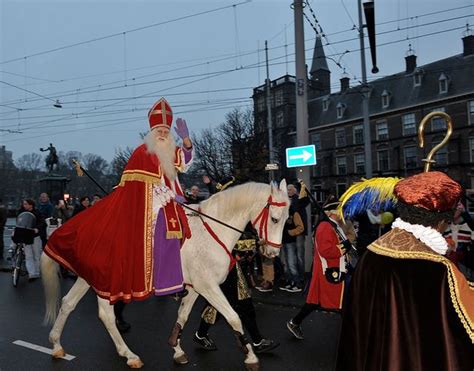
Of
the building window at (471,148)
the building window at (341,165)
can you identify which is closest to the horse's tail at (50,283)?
the building window at (471,148)

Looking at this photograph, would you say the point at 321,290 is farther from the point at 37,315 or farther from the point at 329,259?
the point at 37,315

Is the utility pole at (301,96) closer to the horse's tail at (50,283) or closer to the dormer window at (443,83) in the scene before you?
the horse's tail at (50,283)

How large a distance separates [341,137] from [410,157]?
884 centimetres

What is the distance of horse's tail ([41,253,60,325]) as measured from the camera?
17.3 feet

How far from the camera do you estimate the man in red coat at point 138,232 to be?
438 centimetres

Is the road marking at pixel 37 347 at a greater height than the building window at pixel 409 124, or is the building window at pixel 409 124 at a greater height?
the building window at pixel 409 124

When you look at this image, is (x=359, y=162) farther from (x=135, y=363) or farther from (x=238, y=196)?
(x=135, y=363)

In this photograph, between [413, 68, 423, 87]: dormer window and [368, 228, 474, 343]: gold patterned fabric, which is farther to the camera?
[413, 68, 423, 87]: dormer window

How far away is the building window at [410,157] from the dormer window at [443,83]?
5786 mm

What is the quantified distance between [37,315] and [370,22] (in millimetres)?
6829

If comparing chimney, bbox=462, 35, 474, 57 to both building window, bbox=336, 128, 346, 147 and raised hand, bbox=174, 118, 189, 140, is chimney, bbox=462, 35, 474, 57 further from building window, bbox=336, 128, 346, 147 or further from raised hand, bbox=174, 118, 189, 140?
raised hand, bbox=174, 118, 189, 140

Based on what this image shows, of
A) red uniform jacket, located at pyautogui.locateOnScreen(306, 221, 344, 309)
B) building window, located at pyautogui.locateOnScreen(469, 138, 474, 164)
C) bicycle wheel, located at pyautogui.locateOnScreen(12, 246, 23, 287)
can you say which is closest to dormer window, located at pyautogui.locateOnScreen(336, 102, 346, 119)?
building window, located at pyautogui.locateOnScreen(469, 138, 474, 164)

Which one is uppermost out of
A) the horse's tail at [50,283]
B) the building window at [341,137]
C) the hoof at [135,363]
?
the building window at [341,137]

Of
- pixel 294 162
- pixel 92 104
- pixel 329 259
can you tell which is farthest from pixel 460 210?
pixel 92 104
